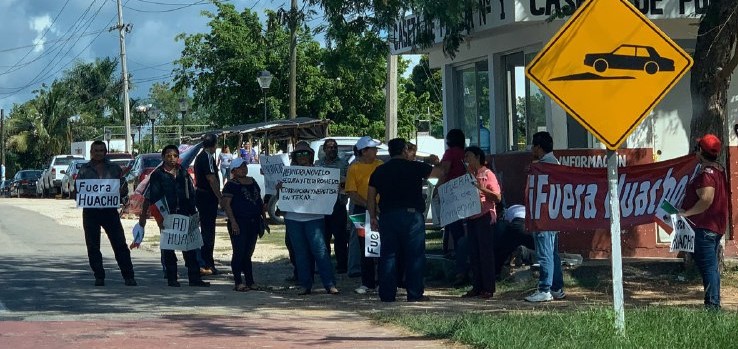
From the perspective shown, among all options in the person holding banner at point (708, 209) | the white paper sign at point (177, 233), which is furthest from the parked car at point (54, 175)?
the person holding banner at point (708, 209)

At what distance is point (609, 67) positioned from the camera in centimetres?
916

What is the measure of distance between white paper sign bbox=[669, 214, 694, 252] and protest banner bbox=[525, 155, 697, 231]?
1.44 metres

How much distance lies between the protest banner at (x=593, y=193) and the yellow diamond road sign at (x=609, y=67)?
12.4ft

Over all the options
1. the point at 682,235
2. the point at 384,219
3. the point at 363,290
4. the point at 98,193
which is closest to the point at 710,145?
the point at 682,235

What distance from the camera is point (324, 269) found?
14.0m

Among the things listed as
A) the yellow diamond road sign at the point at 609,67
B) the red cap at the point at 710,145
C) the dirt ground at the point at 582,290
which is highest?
the yellow diamond road sign at the point at 609,67

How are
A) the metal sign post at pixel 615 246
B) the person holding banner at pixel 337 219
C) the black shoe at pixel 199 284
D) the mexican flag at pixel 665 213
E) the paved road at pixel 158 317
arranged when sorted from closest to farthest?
the metal sign post at pixel 615 246 < the paved road at pixel 158 317 < the mexican flag at pixel 665 213 < the black shoe at pixel 199 284 < the person holding banner at pixel 337 219

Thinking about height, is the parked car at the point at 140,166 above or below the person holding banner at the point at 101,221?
above

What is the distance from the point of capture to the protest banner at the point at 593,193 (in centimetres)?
1289

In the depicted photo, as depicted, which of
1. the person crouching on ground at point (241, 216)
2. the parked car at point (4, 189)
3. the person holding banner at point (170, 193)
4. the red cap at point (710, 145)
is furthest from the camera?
the parked car at point (4, 189)

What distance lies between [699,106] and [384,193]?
3.73 meters

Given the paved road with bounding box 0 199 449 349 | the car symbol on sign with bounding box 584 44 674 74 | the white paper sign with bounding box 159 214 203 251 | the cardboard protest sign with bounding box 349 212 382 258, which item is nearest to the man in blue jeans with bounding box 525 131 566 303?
the cardboard protest sign with bounding box 349 212 382 258

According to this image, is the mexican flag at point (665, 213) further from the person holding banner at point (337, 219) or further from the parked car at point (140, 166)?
the parked car at point (140, 166)

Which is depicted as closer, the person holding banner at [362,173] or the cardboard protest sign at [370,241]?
the cardboard protest sign at [370,241]
